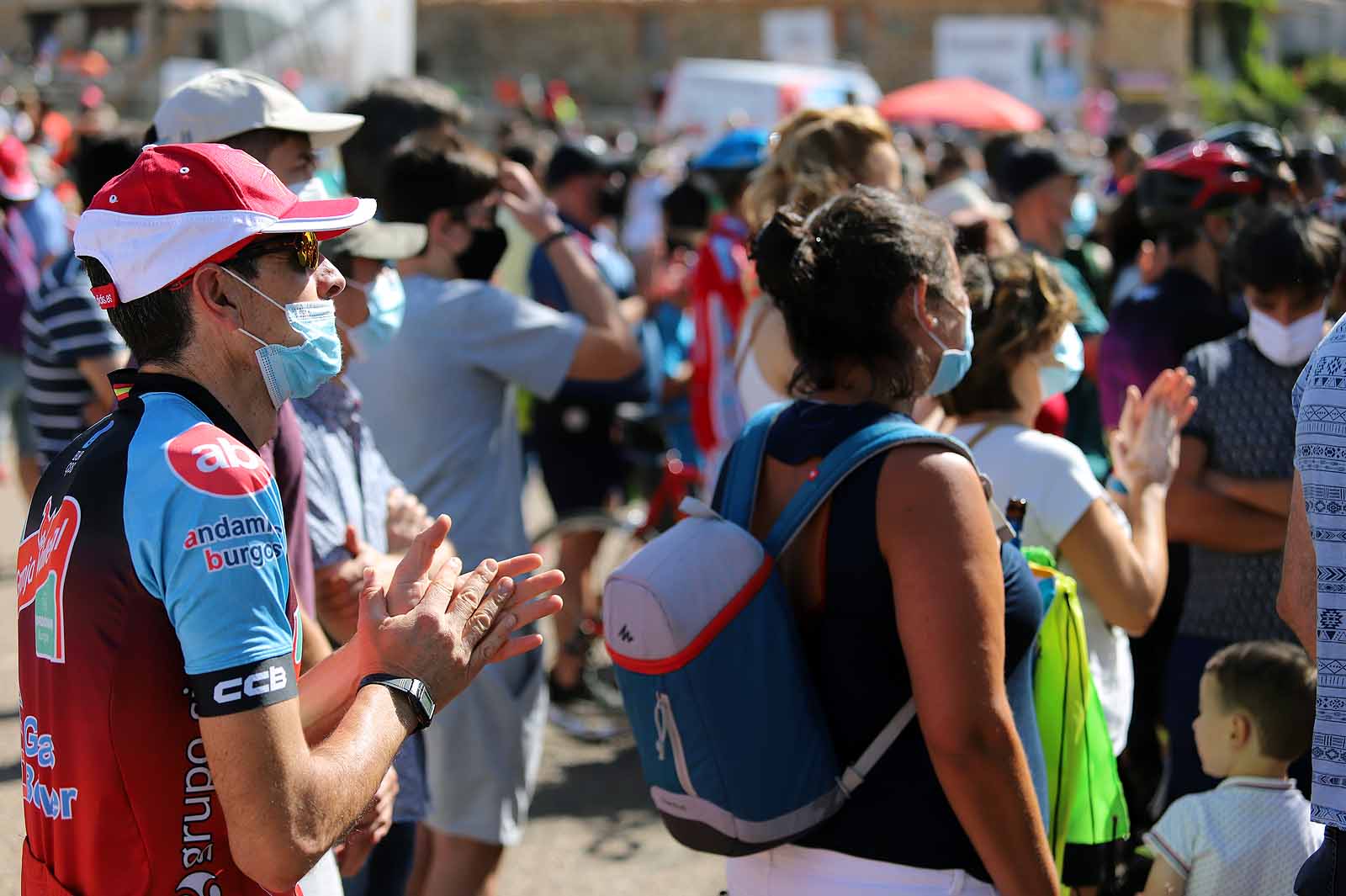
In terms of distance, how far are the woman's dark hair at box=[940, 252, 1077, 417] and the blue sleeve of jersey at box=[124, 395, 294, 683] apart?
1731 mm

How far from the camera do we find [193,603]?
1.68m

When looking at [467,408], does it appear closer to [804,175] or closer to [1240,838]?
[804,175]

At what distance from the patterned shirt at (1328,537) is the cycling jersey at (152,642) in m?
1.34

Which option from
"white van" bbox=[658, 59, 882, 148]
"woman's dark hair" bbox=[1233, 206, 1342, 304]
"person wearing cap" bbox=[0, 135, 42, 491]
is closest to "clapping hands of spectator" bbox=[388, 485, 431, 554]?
"woman's dark hair" bbox=[1233, 206, 1342, 304]

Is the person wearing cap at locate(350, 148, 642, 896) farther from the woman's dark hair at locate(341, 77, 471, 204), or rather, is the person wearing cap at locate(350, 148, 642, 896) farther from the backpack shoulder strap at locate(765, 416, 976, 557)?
the backpack shoulder strap at locate(765, 416, 976, 557)

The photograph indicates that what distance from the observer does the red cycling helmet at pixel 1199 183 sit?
14.3 feet

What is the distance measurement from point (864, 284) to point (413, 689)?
1.00 metres

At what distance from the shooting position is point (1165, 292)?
443cm

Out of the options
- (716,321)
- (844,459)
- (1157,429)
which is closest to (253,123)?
(844,459)

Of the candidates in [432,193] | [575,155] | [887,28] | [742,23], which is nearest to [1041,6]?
[887,28]

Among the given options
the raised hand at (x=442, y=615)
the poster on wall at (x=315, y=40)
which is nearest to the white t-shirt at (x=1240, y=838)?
the raised hand at (x=442, y=615)

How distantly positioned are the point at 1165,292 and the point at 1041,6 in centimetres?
3862

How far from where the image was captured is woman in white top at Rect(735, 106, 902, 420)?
12.4ft

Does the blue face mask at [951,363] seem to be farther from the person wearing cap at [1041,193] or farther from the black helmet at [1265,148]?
the person wearing cap at [1041,193]
